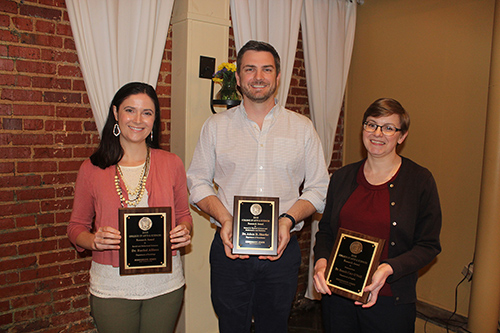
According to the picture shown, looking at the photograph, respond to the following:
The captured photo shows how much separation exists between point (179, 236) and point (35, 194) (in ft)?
3.73

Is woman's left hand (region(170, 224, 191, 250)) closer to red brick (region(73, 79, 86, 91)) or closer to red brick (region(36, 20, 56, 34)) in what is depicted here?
red brick (region(73, 79, 86, 91))

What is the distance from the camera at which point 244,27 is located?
124 inches

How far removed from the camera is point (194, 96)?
2877 mm

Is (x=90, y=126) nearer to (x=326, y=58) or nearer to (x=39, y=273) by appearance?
(x=39, y=273)

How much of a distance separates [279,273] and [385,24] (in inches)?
107

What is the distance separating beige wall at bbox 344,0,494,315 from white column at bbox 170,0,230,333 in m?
1.66

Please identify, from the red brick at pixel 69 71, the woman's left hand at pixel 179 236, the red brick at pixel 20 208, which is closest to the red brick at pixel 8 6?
the red brick at pixel 69 71

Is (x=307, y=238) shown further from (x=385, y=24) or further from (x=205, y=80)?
(x=385, y=24)

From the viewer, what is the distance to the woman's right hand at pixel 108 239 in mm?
1752

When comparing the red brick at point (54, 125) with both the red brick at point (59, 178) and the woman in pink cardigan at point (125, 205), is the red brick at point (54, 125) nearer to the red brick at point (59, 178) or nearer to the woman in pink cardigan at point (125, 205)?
the red brick at point (59, 178)

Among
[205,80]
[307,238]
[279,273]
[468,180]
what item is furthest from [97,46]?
[468,180]

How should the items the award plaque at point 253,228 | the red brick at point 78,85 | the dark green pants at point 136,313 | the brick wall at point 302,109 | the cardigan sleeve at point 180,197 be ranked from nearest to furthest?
1. the dark green pants at point 136,313
2. the award plaque at point 253,228
3. the cardigan sleeve at point 180,197
4. the red brick at point 78,85
5. the brick wall at point 302,109

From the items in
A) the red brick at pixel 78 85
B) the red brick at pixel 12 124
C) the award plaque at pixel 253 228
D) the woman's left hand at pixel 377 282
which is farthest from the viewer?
the red brick at pixel 78 85

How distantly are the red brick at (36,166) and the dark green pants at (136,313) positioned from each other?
3.24 feet
